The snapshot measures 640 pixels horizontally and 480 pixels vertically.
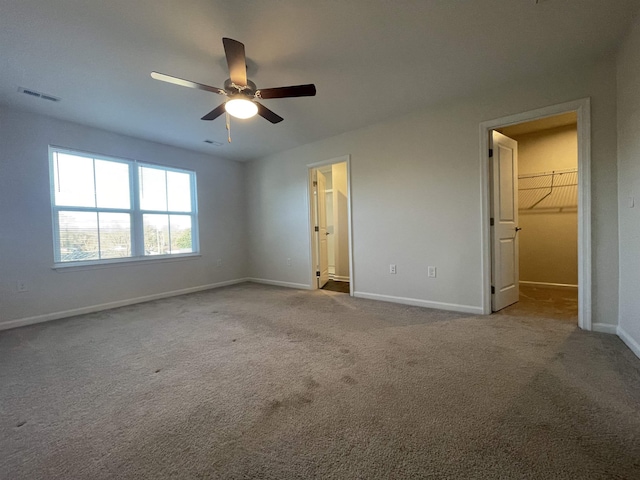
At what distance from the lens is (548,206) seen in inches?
172

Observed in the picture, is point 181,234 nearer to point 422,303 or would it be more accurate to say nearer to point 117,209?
point 117,209

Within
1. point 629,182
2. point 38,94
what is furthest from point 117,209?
point 629,182

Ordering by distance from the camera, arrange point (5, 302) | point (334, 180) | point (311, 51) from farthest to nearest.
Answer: point (334, 180)
point (5, 302)
point (311, 51)

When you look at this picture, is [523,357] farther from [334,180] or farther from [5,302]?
[5,302]

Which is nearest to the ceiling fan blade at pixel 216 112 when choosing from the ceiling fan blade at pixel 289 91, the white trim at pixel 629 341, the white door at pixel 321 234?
the ceiling fan blade at pixel 289 91

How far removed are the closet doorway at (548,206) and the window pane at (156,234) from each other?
5.49 meters

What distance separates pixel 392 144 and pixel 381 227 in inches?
44.7

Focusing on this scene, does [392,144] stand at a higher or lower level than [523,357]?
higher

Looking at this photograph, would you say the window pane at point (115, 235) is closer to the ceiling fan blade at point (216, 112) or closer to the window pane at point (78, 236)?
the window pane at point (78, 236)

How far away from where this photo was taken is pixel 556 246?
432 centimetres

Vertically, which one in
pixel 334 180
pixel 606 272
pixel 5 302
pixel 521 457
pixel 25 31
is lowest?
pixel 521 457

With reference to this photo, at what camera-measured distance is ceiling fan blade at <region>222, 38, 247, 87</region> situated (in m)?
1.80

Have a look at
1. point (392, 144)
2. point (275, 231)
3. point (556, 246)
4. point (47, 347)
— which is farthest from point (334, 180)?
point (47, 347)

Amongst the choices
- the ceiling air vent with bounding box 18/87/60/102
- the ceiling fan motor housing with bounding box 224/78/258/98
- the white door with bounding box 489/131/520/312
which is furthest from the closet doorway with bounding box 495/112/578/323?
the ceiling air vent with bounding box 18/87/60/102
